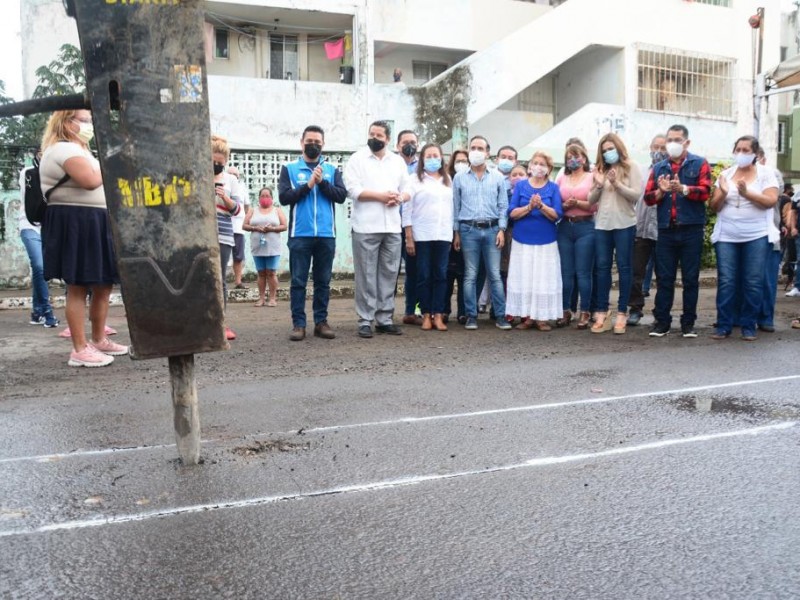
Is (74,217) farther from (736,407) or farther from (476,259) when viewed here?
(736,407)

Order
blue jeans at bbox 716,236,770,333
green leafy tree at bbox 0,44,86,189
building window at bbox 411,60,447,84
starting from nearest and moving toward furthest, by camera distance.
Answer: blue jeans at bbox 716,236,770,333 → green leafy tree at bbox 0,44,86,189 → building window at bbox 411,60,447,84

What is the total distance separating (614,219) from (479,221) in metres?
1.43

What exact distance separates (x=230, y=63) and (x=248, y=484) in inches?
774

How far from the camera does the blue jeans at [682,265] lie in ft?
26.4

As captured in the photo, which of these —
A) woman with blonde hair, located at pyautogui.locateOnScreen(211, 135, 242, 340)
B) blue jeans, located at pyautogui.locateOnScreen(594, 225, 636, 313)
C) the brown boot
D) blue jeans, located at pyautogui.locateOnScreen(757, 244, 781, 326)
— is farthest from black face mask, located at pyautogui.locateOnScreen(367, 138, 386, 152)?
blue jeans, located at pyautogui.locateOnScreen(757, 244, 781, 326)

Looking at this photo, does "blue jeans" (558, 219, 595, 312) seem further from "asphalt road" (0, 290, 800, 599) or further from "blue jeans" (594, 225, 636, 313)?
"asphalt road" (0, 290, 800, 599)

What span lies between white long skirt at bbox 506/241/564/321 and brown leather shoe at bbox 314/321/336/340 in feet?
7.01

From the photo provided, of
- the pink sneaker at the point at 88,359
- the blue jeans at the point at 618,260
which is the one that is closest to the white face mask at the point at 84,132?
the pink sneaker at the point at 88,359

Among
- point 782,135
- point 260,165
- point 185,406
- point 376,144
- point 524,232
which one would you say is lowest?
point 185,406

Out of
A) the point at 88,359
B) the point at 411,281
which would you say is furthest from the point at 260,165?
the point at 88,359

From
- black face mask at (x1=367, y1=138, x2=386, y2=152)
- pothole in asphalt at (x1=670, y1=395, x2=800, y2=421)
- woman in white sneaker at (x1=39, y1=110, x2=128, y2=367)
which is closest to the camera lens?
pothole in asphalt at (x1=670, y1=395, x2=800, y2=421)

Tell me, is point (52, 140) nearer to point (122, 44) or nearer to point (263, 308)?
point (122, 44)

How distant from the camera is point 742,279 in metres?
8.02

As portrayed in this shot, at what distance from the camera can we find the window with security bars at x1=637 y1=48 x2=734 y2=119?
74.7 ft
